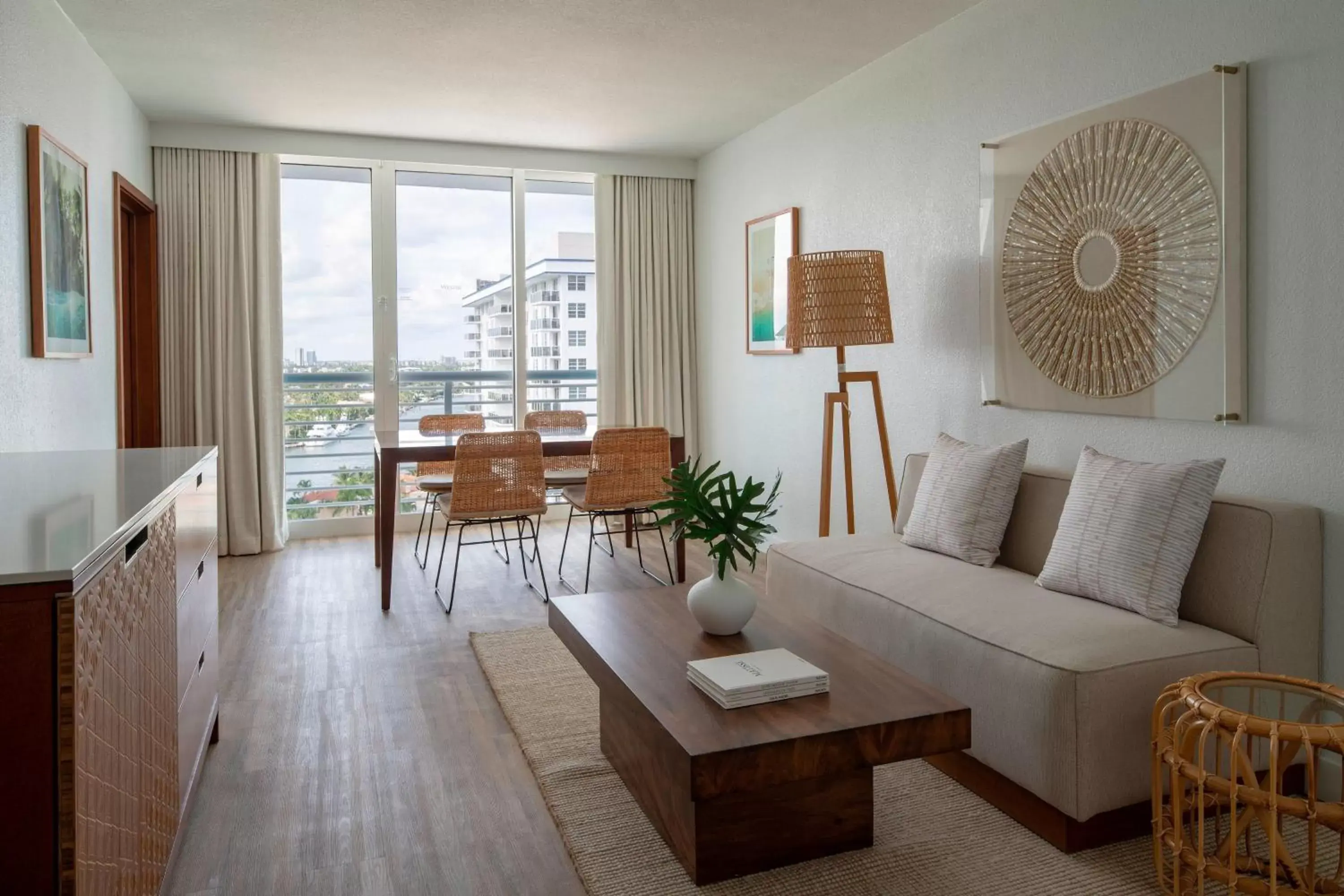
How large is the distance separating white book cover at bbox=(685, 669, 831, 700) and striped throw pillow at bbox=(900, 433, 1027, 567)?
122 cm

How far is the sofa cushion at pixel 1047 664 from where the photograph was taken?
79.8 inches

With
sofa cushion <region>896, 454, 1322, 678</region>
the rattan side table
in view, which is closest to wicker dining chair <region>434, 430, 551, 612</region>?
sofa cushion <region>896, 454, 1322, 678</region>

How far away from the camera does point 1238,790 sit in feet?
5.34

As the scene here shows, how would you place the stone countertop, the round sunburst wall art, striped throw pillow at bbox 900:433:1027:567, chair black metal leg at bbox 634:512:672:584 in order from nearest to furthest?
the stone countertop
the round sunburst wall art
striped throw pillow at bbox 900:433:1027:567
chair black metal leg at bbox 634:512:672:584

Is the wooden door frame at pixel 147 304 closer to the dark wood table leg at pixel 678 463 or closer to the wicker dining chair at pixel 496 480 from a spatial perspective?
the wicker dining chair at pixel 496 480

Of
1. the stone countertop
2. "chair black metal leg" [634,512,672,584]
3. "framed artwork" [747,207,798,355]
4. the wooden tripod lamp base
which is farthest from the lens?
"framed artwork" [747,207,798,355]

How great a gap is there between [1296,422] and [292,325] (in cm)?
540

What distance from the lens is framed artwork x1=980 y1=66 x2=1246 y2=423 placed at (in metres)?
2.65

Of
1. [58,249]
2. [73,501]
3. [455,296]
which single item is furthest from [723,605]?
[455,296]

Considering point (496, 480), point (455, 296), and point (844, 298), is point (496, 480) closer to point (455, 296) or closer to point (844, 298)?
point (844, 298)

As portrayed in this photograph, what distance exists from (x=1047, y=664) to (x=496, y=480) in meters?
2.73

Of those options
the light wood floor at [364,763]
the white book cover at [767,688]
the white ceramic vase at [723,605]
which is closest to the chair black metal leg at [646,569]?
the light wood floor at [364,763]

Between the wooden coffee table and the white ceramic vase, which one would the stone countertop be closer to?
the wooden coffee table

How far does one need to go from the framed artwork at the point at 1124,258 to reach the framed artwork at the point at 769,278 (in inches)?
67.2
